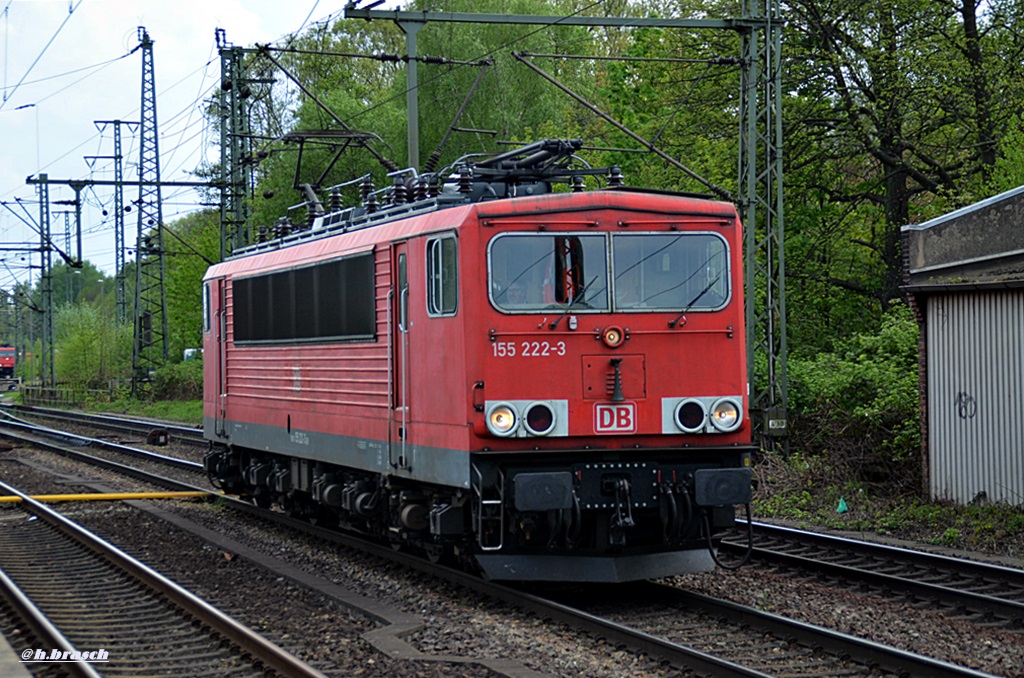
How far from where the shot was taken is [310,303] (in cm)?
1423

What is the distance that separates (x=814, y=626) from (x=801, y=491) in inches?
341

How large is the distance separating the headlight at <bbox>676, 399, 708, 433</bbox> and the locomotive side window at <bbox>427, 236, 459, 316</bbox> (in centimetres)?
200

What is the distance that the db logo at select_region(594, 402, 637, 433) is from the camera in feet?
34.5

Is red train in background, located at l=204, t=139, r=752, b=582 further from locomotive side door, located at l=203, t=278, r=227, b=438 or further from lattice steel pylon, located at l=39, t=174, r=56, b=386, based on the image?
lattice steel pylon, located at l=39, t=174, r=56, b=386

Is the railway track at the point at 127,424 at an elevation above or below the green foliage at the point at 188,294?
below

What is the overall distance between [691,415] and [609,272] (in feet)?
4.39

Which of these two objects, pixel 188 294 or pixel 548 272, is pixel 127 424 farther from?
pixel 548 272

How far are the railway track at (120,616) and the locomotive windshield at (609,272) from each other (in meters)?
3.35


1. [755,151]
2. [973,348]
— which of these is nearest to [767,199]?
[755,151]

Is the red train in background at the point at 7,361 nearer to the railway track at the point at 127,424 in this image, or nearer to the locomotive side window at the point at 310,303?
the railway track at the point at 127,424

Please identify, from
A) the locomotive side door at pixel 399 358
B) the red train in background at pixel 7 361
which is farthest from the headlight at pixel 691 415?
the red train in background at pixel 7 361

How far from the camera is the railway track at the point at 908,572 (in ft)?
33.0

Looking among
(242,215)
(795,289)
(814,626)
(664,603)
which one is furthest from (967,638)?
(242,215)

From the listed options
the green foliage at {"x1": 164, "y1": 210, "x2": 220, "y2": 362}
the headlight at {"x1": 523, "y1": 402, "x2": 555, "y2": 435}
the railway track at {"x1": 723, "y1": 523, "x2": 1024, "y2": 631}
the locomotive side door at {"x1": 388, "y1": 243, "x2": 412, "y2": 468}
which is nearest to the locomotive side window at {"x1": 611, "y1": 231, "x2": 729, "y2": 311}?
the headlight at {"x1": 523, "y1": 402, "x2": 555, "y2": 435}
